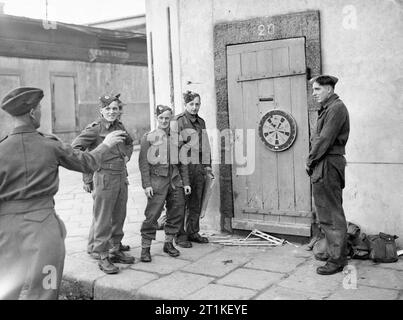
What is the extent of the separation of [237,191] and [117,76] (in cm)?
1475

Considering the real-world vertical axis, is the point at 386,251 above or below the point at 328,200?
below

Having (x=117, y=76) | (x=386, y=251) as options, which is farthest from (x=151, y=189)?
(x=117, y=76)

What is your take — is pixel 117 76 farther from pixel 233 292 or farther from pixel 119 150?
pixel 233 292

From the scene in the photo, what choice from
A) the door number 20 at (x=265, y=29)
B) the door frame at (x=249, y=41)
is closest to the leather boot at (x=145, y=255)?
the door frame at (x=249, y=41)

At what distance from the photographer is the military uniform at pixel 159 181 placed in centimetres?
575

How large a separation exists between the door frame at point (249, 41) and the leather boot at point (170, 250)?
1.16m

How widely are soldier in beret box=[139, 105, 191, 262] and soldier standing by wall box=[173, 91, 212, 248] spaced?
1.13ft

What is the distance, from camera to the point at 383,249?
217 inches

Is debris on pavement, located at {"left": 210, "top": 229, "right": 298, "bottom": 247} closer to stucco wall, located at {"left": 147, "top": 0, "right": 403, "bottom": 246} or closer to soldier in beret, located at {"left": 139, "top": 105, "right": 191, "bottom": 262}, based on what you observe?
soldier in beret, located at {"left": 139, "top": 105, "right": 191, "bottom": 262}

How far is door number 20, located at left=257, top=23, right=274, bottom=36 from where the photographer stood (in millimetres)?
6351

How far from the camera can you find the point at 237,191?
22.5 ft

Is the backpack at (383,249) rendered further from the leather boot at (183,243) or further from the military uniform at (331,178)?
the leather boot at (183,243)

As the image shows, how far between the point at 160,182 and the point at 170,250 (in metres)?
0.82
